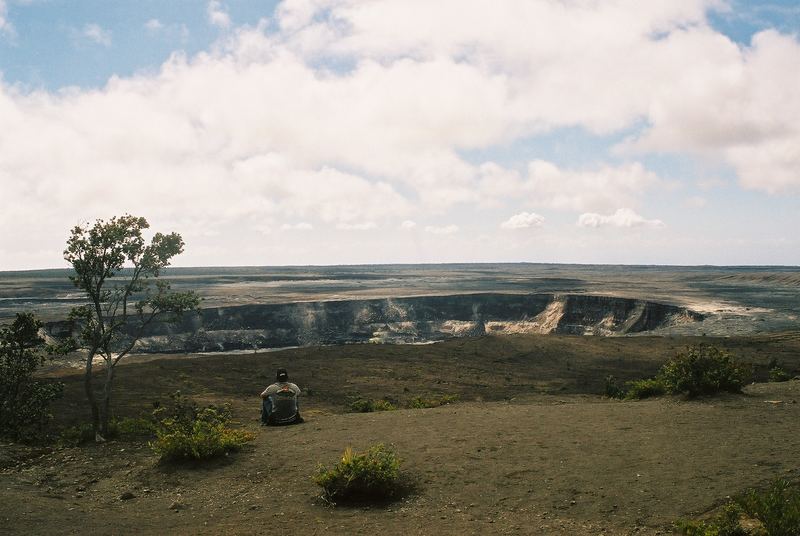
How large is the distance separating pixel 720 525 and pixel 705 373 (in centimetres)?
1017

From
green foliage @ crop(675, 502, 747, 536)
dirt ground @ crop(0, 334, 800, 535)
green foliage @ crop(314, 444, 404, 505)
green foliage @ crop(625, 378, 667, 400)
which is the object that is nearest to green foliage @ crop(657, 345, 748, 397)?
dirt ground @ crop(0, 334, 800, 535)

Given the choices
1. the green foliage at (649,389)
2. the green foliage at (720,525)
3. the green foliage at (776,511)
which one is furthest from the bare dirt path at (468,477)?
the green foliage at (649,389)

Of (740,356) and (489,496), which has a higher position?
(489,496)

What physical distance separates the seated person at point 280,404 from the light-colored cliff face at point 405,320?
4132 centimetres

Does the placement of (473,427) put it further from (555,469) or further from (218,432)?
(218,432)

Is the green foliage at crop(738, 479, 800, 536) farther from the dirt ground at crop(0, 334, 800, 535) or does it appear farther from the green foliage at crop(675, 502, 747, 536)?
the dirt ground at crop(0, 334, 800, 535)

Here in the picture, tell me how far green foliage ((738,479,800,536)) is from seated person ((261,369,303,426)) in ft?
39.9

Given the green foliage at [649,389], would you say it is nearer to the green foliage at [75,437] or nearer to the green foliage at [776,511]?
the green foliage at [776,511]

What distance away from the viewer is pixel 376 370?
3219 centimetres

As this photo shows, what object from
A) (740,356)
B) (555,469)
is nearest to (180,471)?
(555,469)

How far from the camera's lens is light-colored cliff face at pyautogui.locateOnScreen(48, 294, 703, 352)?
58.7 m

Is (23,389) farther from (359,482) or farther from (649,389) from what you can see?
(649,389)

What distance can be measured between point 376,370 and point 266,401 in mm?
15714

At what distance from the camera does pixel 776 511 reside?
6.79 meters
